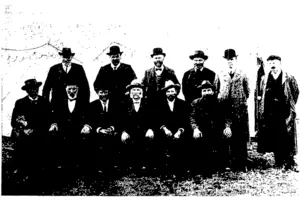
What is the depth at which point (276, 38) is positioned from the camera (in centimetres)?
447

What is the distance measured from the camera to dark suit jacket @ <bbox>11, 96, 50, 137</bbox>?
4211 millimetres

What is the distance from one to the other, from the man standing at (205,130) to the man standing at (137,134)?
18.4 inches

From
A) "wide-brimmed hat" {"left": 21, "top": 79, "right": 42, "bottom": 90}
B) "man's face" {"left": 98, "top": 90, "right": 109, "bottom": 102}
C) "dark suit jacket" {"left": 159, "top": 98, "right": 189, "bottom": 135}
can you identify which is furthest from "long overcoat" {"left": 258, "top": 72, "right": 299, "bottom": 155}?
"wide-brimmed hat" {"left": 21, "top": 79, "right": 42, "bottom": 90}

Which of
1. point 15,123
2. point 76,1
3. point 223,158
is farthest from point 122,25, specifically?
point 223,158

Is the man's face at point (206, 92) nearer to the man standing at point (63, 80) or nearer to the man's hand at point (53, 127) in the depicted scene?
the man standing at point (63, 80)

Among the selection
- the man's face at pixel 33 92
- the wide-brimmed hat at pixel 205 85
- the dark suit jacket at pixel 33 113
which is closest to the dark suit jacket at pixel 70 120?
the dark suit jacket at pixel 33 113

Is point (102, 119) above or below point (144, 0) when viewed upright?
below

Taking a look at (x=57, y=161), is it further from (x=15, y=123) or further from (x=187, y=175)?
(x=187, y=175)

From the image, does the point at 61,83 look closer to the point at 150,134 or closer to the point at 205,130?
the point at 150,134

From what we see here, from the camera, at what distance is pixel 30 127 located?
4199 mm

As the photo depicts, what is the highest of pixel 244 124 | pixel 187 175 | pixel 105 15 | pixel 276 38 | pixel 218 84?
pixel 105 15

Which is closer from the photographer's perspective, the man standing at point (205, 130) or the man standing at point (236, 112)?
the man standing at point (205, 130)

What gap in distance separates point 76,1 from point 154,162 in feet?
7.11

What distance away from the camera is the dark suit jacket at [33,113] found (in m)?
4.21
